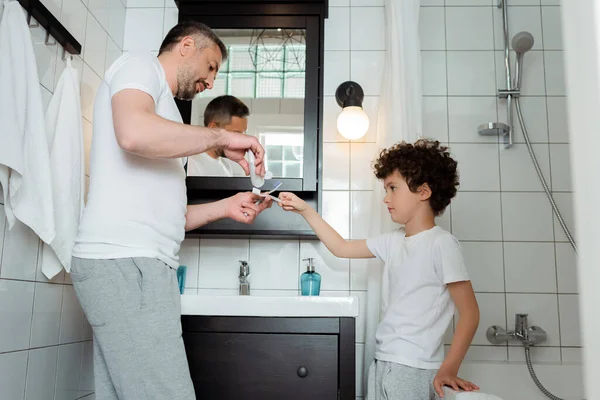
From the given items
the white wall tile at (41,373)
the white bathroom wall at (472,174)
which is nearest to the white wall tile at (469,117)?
the white bathroom wall at (472,174)

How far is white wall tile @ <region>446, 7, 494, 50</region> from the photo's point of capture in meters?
2.23

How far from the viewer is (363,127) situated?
2.00m

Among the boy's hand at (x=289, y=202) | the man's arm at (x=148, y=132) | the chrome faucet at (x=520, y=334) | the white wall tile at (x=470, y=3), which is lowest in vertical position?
the chrome faucet at (x=520, y=334)

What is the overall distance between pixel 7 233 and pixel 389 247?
3.34 ft

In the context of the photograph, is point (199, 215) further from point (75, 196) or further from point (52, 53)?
point (52, 53)

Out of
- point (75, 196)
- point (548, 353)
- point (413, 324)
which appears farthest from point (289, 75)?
point (548, 353)

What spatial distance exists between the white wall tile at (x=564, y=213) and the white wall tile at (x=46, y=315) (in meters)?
1.74

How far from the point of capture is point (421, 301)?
4.95ft

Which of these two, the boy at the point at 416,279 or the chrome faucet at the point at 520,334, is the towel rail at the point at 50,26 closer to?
the boy at the point at 416,279

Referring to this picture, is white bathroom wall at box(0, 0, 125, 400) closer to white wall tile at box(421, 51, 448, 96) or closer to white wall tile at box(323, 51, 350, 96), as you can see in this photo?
white wall tile at box(323, 51, 350, 96)

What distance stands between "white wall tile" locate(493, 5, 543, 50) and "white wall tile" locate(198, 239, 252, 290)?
129cm

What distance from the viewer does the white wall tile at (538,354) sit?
6.59 ft

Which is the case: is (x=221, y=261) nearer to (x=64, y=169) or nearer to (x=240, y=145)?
(x=64, y=169)

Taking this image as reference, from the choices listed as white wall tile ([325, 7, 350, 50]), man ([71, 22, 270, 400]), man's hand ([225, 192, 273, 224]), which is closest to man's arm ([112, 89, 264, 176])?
man ([71, 22, 270, 400])
